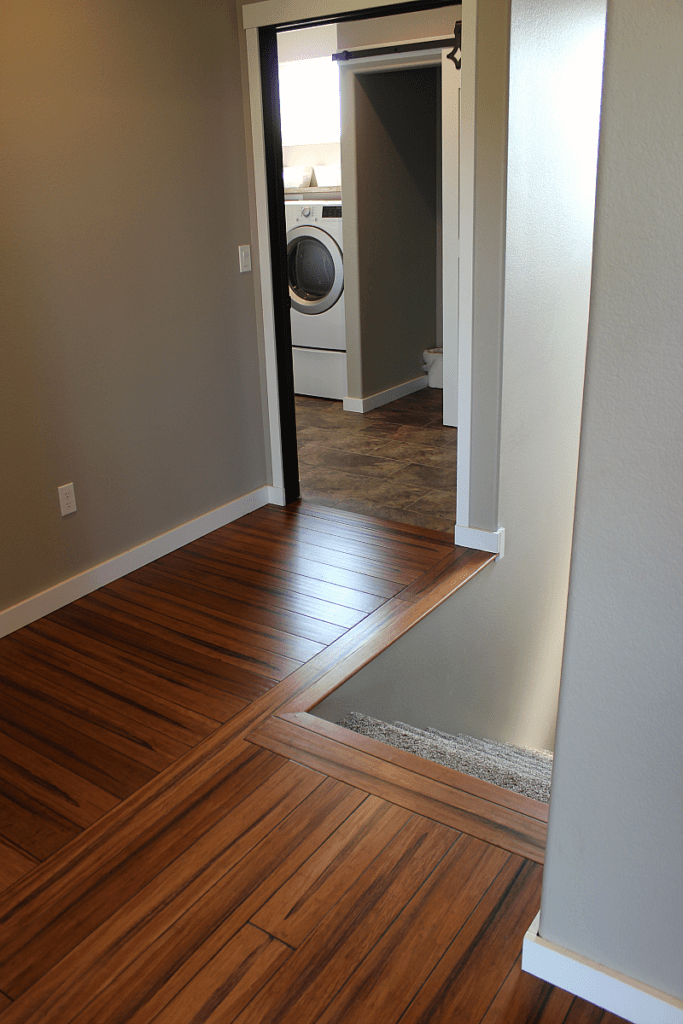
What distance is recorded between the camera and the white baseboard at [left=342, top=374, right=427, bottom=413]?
576 centimetres

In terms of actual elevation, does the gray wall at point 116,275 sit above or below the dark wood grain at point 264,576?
above

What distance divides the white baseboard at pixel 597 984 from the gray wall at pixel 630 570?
0.02 metres

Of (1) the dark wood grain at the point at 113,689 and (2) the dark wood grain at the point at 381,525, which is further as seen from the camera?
(2) the dark wood grain at the point at 381,525

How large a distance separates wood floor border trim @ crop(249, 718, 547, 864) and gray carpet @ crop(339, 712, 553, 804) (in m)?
0.18

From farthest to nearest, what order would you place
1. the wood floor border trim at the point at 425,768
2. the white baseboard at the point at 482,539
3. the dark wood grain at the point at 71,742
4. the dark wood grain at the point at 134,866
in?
1. the white baseboard at the point at 482,539
2. the dark wood grain at the point at 71,742
3. the wood floor border trim at the point at 425,768
4. the dark wood grain at the point at 134,866

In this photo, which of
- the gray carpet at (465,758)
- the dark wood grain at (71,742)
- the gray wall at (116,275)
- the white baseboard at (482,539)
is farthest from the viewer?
the white baseboard at (482,539)

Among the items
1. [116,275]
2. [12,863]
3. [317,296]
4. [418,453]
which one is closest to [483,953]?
[12,863]

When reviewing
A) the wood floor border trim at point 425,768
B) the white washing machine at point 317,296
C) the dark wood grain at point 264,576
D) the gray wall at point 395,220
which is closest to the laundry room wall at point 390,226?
the gray wall at point 395,220

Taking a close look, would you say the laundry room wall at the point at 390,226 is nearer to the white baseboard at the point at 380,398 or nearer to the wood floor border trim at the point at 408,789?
the white baseboard at the point at 380,398

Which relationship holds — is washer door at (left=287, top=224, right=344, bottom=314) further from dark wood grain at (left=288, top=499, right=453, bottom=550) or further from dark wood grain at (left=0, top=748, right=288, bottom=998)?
dark wood grain at (left=0, top=748, right=288, bottom=998)

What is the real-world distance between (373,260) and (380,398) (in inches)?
36.3

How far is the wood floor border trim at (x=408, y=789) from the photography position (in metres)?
1.96

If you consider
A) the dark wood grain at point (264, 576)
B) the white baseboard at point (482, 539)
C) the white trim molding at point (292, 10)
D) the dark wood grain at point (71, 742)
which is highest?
the white trim molding at point (292, 10)

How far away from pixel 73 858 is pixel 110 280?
2.03 metres
